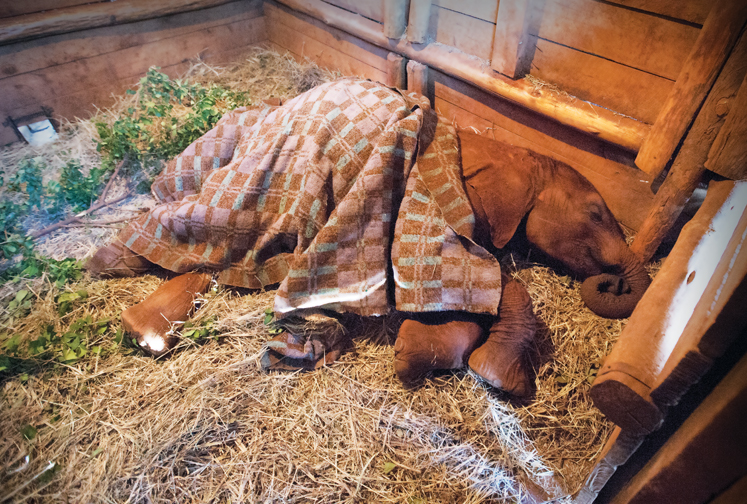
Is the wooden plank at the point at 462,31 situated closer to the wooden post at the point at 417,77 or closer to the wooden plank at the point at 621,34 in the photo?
the wooden post at the point at 417,77

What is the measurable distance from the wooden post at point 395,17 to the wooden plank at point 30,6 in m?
2.50

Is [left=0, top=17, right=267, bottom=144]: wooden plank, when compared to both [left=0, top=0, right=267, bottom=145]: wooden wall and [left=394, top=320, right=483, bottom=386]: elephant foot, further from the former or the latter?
[left=394, top=320, right=483, bottom=386]: elephant foot

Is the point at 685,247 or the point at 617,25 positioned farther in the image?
the point at 617,25

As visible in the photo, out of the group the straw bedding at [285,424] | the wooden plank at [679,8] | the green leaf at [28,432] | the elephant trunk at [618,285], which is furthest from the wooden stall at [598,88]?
the green leaf at [28,432]

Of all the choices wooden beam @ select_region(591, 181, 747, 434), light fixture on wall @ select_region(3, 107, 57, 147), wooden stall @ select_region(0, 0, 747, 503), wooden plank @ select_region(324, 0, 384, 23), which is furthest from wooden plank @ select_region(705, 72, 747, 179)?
light fixture on wall @ select_region(3, 107, 57, 147)

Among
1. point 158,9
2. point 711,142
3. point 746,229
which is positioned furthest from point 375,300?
point 158,9

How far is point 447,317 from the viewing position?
6.65 ft

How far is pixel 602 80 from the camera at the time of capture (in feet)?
7.26

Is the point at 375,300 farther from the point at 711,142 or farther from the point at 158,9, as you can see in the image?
the point at 158,9

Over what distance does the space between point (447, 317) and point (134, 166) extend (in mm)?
2577

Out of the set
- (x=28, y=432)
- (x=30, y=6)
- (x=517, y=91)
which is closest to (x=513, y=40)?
(x=517, y=91)

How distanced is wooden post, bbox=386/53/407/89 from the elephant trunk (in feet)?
6.50

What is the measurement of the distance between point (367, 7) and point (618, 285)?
2676 millimetres

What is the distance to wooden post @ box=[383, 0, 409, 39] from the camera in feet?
9.57
